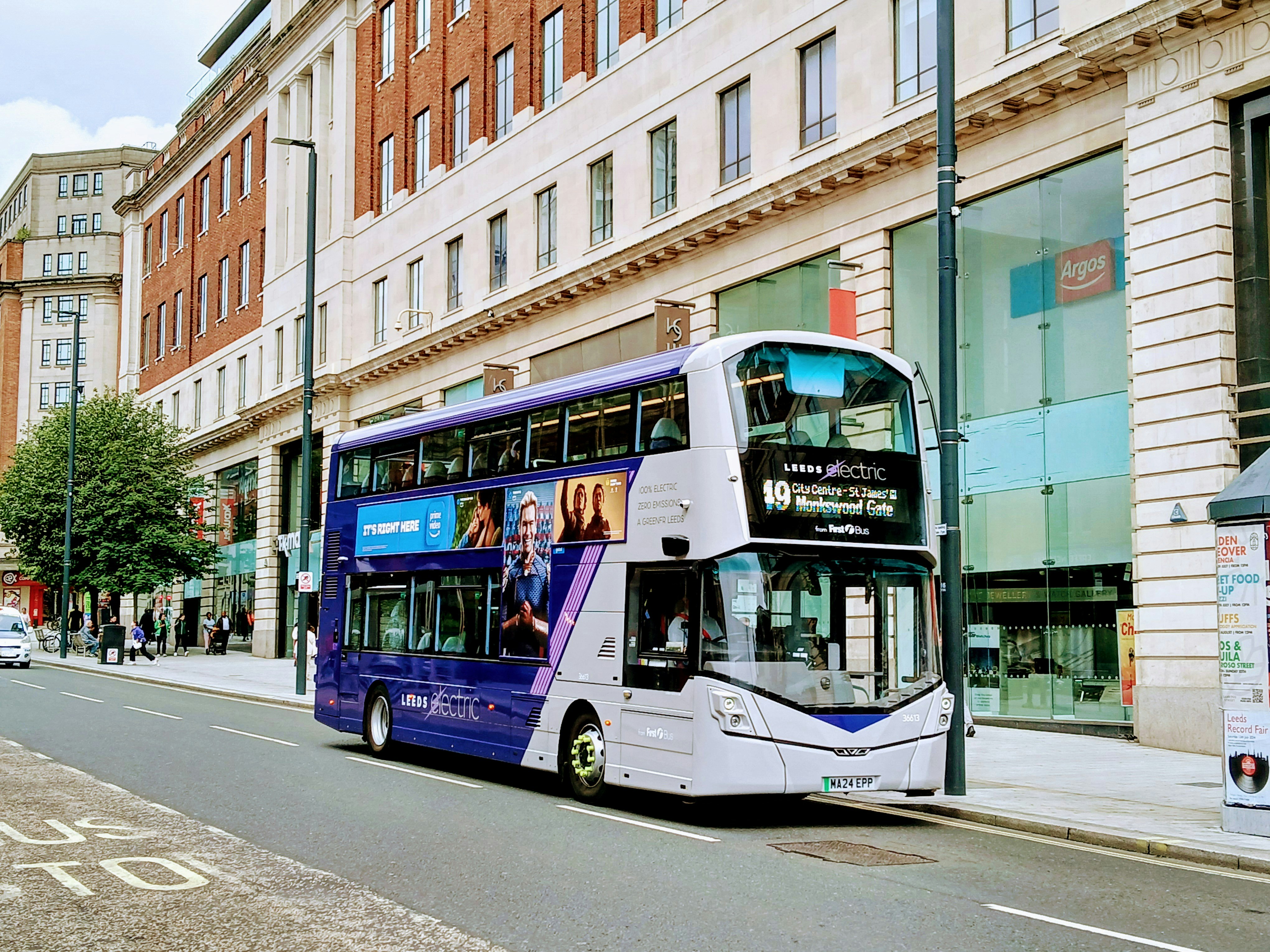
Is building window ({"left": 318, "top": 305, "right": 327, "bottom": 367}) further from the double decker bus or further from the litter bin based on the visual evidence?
the double decker bus

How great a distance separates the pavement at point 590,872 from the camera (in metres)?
7.38

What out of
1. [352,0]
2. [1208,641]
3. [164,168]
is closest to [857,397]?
[1208,641]

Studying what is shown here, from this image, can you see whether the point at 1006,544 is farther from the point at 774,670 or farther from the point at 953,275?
the point at 774,670

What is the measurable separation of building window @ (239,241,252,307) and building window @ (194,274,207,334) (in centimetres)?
469

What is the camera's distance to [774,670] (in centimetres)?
1182

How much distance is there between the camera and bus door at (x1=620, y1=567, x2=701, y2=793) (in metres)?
12.0

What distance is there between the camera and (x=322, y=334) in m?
45.3

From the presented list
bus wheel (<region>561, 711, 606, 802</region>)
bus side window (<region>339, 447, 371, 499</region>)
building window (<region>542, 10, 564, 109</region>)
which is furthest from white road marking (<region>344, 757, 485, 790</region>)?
building window (<region>542, 10, 564, 109</region>)

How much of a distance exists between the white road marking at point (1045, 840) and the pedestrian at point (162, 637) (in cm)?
4391

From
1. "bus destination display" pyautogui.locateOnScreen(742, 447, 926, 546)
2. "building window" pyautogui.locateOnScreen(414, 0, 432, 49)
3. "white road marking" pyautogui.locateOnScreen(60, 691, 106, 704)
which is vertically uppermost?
"building window" pyautogui.locateOnScreen(414, 0, 432, 49)

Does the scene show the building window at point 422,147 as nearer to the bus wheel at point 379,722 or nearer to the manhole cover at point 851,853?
the bus wheel at point 379,722

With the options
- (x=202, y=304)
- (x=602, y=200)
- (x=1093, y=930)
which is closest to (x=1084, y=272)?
(x=602, y=200)

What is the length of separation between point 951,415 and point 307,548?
734 inches

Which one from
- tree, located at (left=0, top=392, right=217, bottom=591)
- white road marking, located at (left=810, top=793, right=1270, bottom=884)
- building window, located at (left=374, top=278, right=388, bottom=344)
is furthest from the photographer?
→ tree, located at (left=0, top=392, right=217, bottom=591)
